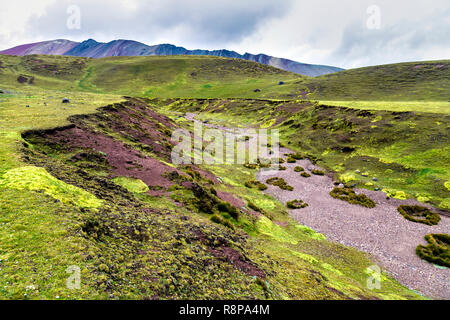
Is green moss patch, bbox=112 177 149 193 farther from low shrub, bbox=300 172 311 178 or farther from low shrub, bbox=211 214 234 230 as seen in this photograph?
low shrub, bbox=300 172 311 178

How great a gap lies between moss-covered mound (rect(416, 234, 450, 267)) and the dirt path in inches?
23.8

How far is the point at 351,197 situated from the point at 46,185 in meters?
39.5

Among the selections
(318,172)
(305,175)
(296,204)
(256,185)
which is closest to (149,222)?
(296,204)

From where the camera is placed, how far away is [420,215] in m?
29.9

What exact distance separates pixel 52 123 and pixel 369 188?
49029 millimetres

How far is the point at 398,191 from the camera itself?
3500cm

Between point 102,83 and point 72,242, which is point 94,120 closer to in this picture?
point 72,242

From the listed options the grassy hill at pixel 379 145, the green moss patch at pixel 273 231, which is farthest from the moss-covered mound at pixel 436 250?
the green moss patch at pixel 273 231

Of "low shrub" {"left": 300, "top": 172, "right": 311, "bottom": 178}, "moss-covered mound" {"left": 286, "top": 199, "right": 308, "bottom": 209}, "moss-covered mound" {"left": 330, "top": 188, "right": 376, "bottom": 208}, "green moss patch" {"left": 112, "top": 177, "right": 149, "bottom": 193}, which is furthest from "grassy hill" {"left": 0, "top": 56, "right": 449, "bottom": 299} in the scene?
"moss-covered mound" {"left": 330, "top": 188, "right": 376, "bottom": 208}

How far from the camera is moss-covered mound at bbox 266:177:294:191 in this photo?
40.2m

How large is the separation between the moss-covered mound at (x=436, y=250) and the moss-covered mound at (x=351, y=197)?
27.5 ft

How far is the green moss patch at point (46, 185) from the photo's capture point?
11984 mm

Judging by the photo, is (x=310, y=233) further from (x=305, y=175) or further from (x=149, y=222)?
(x=149, y=222)
